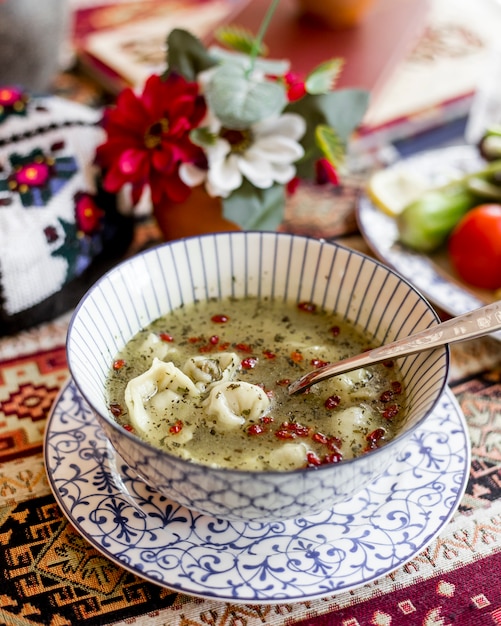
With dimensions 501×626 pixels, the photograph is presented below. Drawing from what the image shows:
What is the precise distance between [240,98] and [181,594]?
1313mm

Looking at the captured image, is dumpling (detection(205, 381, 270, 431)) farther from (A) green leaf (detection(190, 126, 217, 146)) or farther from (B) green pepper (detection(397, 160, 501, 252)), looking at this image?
(B) green pepper (detection(397, 160, 501, 252))

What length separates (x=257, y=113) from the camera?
1998mm

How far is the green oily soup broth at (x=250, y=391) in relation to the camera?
4.93ft

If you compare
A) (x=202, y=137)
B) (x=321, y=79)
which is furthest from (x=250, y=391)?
(x=321, y=79)

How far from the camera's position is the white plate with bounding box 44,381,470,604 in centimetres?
Result: 136

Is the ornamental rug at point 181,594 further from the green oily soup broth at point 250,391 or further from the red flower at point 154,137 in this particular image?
the red flower at point 154,137

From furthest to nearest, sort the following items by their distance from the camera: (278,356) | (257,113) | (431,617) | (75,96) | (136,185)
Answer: (75,96) < (136,185) < (257,113) < (278,356) < (431,617)

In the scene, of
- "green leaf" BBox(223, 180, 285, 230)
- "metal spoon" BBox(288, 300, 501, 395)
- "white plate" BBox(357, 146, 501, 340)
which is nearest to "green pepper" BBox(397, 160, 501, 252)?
"white plate" BBox(357, 146, 501, 340)

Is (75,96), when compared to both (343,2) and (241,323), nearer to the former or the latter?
(343,2)

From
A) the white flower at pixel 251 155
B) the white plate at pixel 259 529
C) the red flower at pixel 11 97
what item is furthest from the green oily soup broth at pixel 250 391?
the red flower at pixel 11 97

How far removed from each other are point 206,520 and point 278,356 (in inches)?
18.0

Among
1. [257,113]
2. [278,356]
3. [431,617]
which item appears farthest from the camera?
[257,113]

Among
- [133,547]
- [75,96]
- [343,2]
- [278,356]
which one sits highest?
[343,2]

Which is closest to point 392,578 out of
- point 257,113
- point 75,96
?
point 257,113
